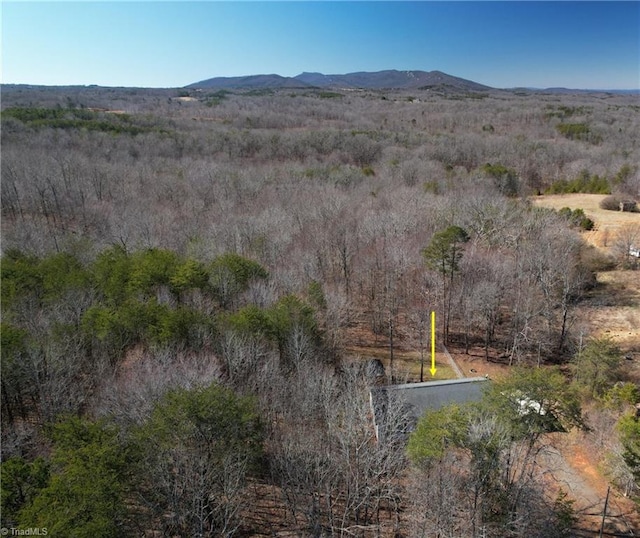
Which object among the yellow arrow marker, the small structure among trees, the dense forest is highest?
the dense forest

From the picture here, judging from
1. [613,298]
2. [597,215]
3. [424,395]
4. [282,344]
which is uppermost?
[597,215]

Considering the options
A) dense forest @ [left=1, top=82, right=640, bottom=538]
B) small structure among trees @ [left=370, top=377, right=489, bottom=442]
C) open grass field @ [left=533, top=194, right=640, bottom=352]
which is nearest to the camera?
dense forest @ [left=1, top=82, right=640, bottom=538]

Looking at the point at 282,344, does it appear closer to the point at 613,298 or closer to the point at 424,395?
the point at 424,395

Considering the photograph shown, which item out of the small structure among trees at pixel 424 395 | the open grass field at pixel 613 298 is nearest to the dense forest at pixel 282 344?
the small structure among trees at pixel 424 395

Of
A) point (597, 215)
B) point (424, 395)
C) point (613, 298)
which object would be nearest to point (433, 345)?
point (424, 395)

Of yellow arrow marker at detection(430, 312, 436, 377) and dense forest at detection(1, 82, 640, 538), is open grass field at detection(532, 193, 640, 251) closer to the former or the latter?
dense forest at detection(1, 82, 640, 538)

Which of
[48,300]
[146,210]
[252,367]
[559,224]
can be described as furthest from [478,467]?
[146,210]

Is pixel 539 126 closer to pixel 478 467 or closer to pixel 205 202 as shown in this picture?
pixel 205 202

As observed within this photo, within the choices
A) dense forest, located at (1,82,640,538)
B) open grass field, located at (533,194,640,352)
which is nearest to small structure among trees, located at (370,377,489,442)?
dense forest, located at (1,82,640,538)
